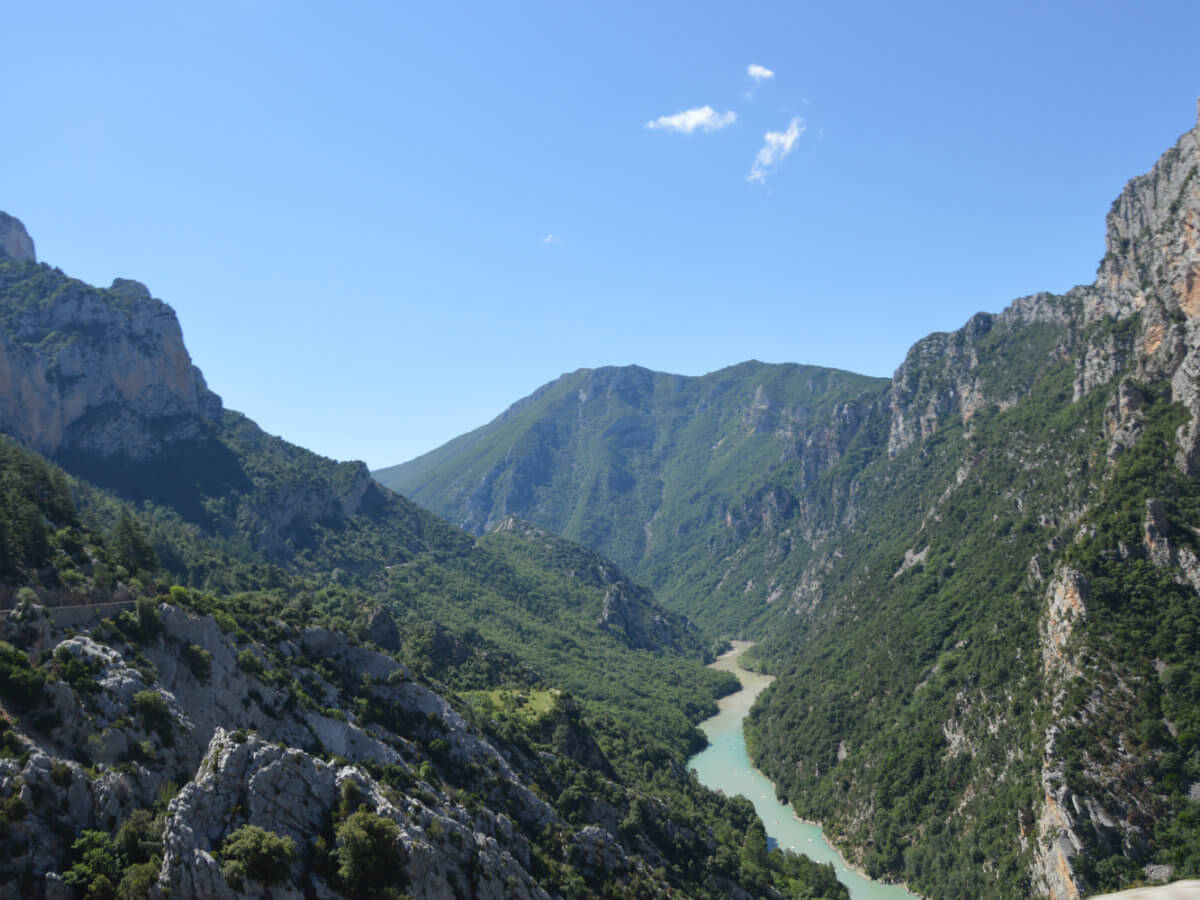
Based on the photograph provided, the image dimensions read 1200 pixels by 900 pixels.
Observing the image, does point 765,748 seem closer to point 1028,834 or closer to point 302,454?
point 1028,834

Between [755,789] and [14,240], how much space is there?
625ft

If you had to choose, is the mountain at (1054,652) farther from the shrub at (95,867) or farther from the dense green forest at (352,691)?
the shrub at (95,867)

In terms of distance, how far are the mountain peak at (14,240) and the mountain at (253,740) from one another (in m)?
49.8

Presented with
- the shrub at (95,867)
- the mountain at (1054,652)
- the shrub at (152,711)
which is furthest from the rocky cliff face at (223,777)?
the mountain at (1054,652)

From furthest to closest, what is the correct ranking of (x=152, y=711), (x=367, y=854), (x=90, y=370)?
(x=90, y=370), (x=152, y=711), (x=367, y=854)

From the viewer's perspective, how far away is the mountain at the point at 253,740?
3069 centimetres

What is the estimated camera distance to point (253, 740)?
35.7 m

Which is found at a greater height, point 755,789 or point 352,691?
point 352,691

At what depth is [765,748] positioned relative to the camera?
5103 inches

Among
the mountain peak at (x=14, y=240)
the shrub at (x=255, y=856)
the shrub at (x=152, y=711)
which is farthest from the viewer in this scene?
the mountain peak at (x=14, y=240)

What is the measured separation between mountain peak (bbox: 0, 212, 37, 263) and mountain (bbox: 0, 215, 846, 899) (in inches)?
1962

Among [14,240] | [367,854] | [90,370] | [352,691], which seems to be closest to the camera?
[367,854]

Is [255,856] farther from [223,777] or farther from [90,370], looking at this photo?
[90,370]

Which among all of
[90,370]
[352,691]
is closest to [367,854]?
[352,691]
